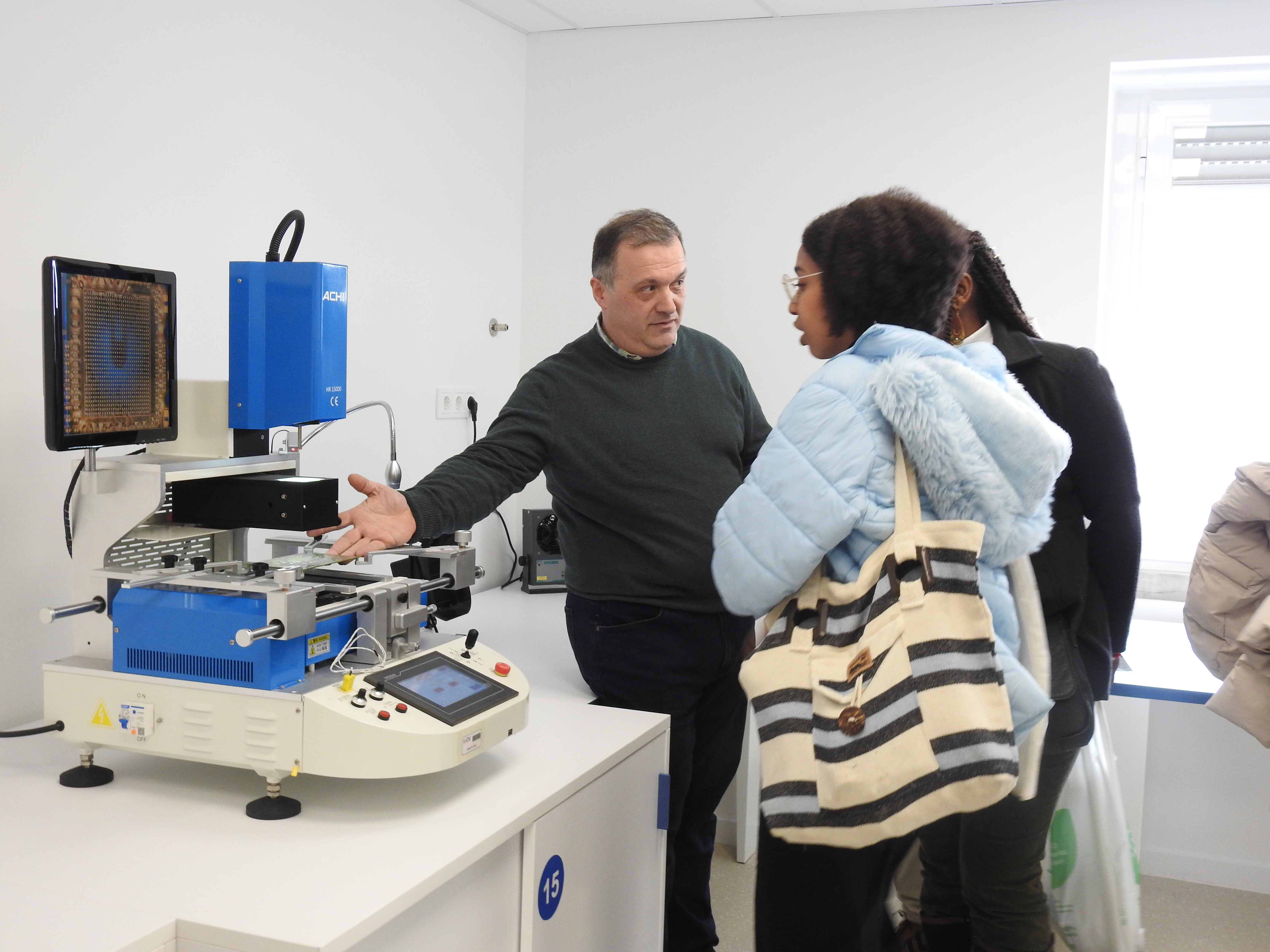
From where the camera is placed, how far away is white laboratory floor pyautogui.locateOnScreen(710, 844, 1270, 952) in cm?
243

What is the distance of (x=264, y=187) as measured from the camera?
2.19 metres

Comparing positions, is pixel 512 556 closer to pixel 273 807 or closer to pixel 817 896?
pixel 273 807

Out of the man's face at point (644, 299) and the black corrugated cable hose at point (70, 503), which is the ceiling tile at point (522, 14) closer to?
the man's face at point (644, 299)

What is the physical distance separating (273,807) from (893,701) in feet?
2.48

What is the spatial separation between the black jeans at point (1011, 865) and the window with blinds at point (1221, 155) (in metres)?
2.14

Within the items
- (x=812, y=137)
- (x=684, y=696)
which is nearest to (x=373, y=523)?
(x=684, y=696)

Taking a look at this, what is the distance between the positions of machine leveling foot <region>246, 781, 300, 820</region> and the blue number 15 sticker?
35 cm

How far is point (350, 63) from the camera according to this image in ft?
8.02

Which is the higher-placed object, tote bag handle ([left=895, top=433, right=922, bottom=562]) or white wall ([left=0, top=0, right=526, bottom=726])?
white wall ([left=0, top=0, right=526, bottom=726])

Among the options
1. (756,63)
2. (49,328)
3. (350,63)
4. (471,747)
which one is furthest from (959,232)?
(756,63)

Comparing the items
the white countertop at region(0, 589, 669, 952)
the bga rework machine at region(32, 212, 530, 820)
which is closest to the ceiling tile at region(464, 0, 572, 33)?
the bga rework machine at region(32, 212, 530, 820)

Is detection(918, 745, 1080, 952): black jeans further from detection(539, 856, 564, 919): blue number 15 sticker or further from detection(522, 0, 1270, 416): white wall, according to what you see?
detection(522, 0, 1270, 416): white wall

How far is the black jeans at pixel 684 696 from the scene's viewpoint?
186cm

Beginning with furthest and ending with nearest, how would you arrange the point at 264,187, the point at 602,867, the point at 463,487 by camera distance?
1. the point at 264,187
2. the point at 463,487
3. the point at 602,867
